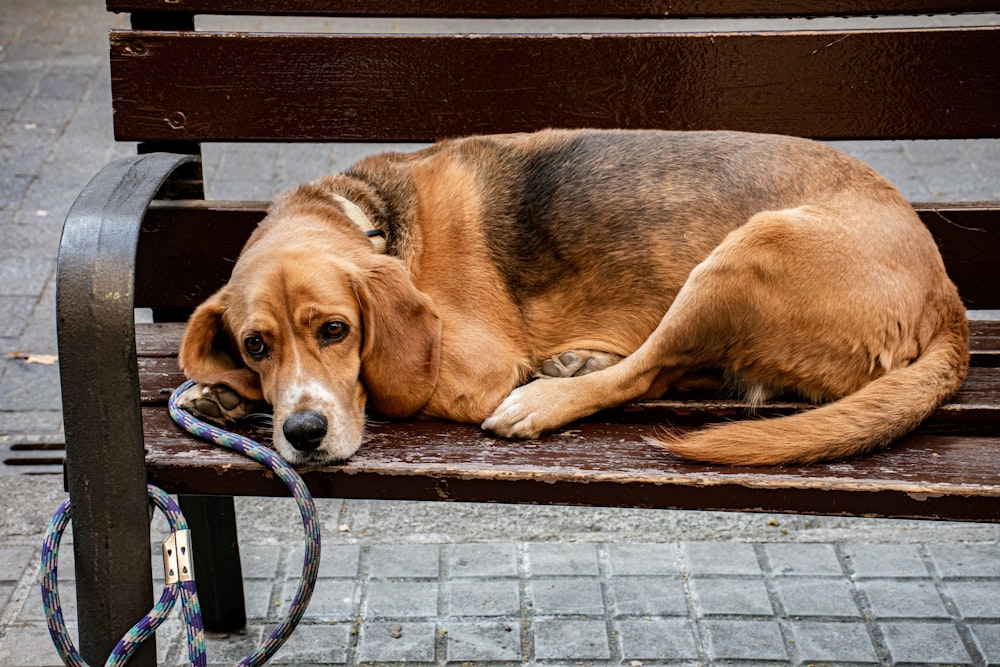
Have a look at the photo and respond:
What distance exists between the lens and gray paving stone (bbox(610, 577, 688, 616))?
3490 mm

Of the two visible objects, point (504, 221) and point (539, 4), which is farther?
point (539, 4)

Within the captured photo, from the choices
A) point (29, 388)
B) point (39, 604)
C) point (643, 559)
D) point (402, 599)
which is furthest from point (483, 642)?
point (29, 388)

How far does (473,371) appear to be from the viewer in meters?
2.80

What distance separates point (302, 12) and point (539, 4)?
66 centimetres

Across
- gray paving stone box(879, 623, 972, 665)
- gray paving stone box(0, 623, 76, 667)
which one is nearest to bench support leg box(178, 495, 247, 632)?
gray paving stone box(0, 623, 76, 667)

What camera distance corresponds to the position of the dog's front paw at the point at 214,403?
2631 mm

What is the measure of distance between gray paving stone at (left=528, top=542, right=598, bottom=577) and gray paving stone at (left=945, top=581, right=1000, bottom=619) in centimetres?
108

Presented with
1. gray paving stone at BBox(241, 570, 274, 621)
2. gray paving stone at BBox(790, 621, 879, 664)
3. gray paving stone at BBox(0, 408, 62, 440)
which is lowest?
gray paving stone at BBox(0, 408, 62, 440)

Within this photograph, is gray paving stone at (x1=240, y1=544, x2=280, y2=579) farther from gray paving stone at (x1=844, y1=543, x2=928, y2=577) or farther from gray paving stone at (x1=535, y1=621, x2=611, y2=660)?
gray paving stone at (x1=844, y1=543, x2=928, y2=577)

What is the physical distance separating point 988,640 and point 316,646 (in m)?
1.89

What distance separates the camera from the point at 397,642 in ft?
11.0

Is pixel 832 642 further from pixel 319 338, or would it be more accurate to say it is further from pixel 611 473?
pixel 319 338

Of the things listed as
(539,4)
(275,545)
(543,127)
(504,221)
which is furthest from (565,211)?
(275,545)

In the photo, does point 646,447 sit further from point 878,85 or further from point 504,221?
point 878,85
